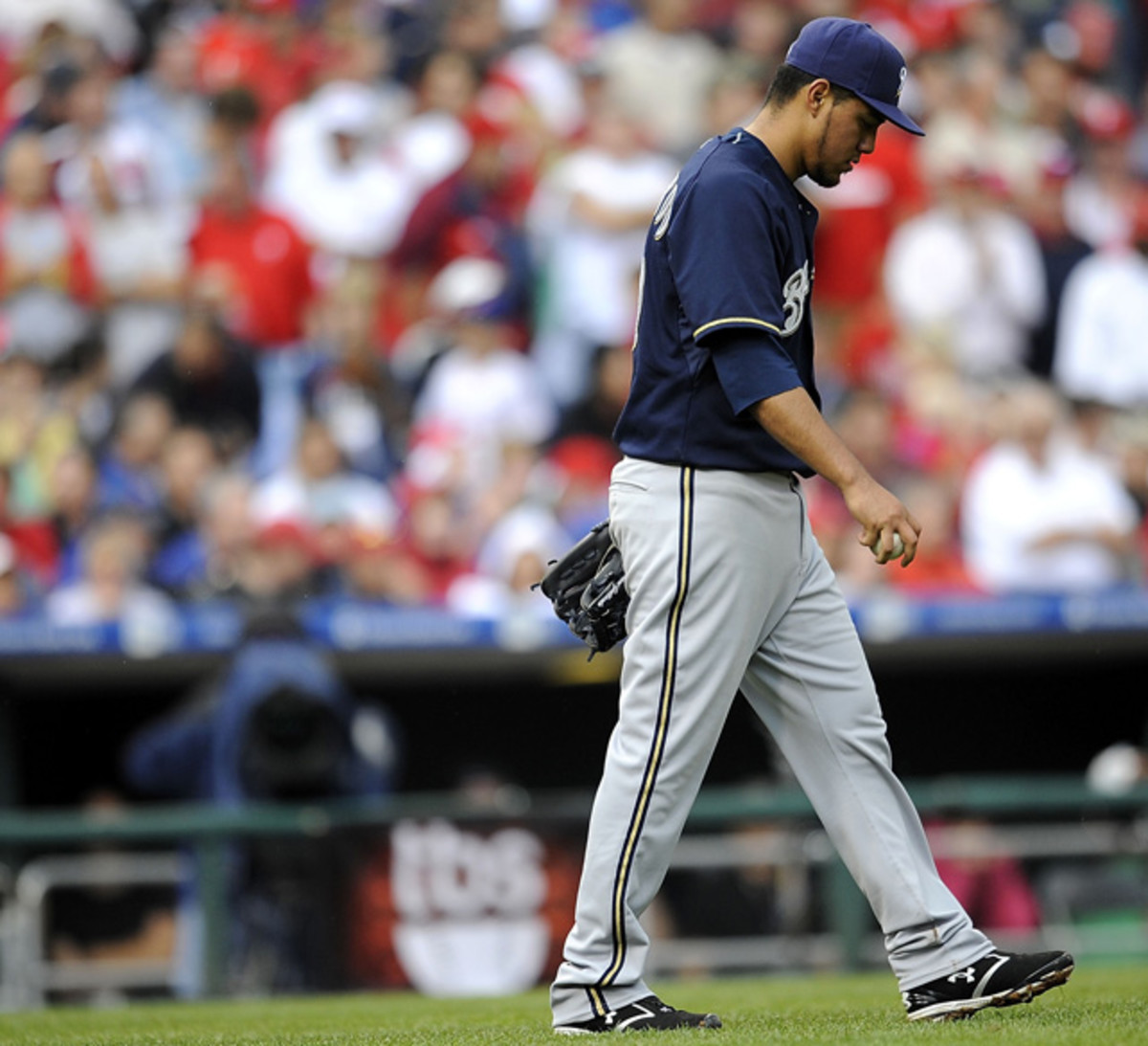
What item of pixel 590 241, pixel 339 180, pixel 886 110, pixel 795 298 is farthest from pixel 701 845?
pixel 339 180

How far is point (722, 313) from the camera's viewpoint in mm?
3539

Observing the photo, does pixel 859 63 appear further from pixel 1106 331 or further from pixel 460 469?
pixel 1106 331

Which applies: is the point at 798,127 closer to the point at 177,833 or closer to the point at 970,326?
the point at 177,833

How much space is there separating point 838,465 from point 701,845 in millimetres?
4354

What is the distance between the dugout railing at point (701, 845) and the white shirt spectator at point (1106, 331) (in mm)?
3354

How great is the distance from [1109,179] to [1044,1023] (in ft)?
29.4

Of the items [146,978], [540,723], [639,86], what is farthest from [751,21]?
[146,978]

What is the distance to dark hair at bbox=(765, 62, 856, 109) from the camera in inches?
146

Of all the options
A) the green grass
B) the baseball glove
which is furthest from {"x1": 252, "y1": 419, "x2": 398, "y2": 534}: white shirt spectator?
the baseball glove

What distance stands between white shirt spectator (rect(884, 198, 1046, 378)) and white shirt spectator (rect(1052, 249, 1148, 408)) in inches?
8.4

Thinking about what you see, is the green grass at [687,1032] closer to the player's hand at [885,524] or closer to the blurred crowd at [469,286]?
the player's hand at [885,524]

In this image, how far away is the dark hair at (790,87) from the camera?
3717 millimetres

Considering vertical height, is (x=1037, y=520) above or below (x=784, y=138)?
below

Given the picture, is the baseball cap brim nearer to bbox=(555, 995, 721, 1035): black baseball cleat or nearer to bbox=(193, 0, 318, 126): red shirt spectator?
bbox=(555, 995, 721, 1035): black baseball cleat
